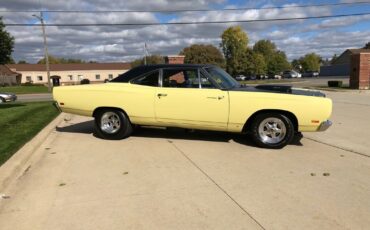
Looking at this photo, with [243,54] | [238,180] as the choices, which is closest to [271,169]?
[238,180]

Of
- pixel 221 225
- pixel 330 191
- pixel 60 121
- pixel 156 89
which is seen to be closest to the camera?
pixel 221 225

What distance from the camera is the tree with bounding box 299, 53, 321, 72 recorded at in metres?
132

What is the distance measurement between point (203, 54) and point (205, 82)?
7235 centimetres

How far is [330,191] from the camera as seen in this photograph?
4828mm

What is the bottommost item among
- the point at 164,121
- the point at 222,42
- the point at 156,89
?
the point at 164,121

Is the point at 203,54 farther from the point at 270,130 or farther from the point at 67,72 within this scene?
the point at 270,130

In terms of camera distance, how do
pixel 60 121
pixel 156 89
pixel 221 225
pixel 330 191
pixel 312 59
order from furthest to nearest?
pixel 312 59
pixel 60 121
pixel 156 89
pixel 330 191
pixel 221 225

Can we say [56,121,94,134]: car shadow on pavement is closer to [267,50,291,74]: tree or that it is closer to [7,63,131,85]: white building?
[7,63,131,85]: white building

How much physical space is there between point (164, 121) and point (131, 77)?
3.99 ft

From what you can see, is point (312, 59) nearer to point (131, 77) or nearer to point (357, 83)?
point (357, 83)

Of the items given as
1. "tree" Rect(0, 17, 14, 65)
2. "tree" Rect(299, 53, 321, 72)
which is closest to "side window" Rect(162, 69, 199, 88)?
"tree" Rect(0, 17, 14, 65)

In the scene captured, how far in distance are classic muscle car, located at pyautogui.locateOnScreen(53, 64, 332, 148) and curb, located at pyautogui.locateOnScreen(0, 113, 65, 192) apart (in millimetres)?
883

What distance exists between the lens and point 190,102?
7441 millimetres

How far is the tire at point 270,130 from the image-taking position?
712cm
